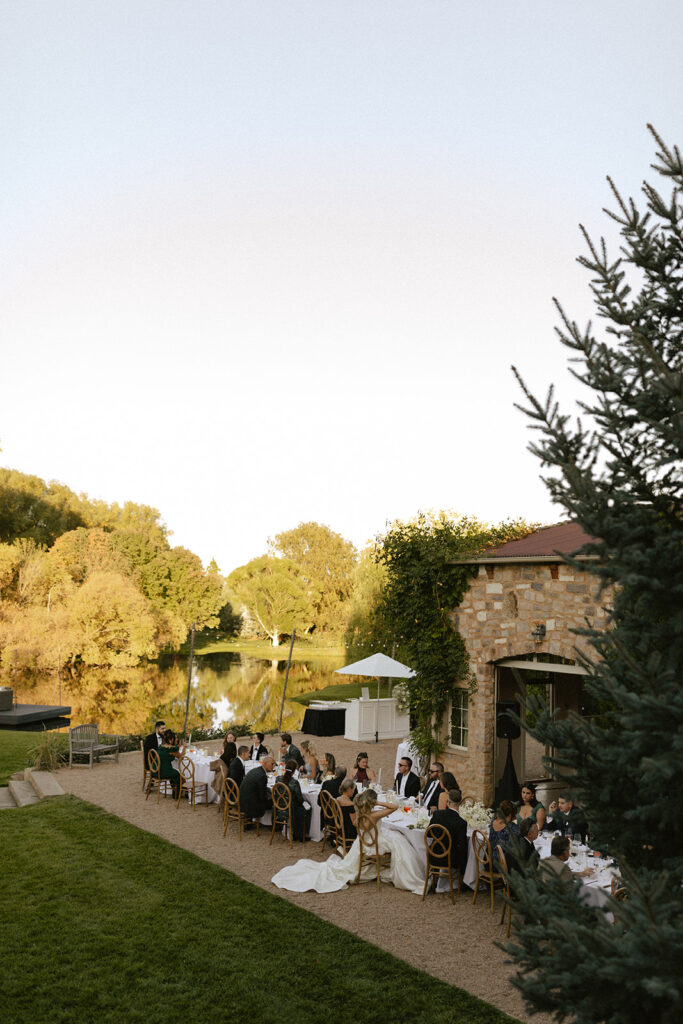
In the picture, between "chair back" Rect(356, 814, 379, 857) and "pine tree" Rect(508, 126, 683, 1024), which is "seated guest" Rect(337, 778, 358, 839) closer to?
"chair back" Rect(356, 814, 379, 857)

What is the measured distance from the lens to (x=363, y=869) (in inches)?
389

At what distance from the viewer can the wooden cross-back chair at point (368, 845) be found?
970 centimetres

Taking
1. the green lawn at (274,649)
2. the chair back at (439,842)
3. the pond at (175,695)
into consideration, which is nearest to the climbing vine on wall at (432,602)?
the chair back at (439,842)

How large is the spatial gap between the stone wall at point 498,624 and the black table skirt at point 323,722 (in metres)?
8.96

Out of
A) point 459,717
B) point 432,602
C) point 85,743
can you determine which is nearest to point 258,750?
point 459,717

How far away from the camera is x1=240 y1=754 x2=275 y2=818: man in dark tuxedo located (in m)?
11.7

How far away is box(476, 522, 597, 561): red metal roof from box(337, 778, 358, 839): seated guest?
165 inches

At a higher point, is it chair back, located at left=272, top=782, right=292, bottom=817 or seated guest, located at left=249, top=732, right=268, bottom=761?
seated guest, located at left=249, top=732, right=268, bottom=761

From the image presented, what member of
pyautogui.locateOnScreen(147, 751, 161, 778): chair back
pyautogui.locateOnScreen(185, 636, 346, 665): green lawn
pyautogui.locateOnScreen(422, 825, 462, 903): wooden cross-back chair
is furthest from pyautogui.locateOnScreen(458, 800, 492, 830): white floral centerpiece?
pyautogui.locateOnScreen(185, 636, 346, 665): green lawn

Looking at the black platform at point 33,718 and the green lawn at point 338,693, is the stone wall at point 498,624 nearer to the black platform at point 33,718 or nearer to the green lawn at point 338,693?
the black platform at point 33,718

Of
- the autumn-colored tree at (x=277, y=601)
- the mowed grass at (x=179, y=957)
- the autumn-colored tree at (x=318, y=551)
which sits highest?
the autumn-colored tree at (x=318, y=551)

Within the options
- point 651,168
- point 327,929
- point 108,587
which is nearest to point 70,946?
point 327,929

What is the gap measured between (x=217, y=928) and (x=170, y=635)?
35998 millimetres

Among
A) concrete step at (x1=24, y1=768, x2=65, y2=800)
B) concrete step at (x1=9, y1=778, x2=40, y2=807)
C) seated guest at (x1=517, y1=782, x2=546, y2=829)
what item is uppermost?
seated guest at (x1=517, y1=782, x2=546, y2=829)
